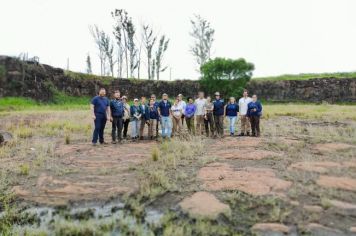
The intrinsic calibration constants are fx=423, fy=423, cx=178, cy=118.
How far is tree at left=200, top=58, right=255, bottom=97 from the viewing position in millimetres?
35844

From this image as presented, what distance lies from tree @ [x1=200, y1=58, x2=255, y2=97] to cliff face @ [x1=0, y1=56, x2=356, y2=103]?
424 cm

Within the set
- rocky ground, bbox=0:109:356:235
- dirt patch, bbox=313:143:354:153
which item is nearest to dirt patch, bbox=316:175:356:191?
rocky ground, bbox=0:109:356:235

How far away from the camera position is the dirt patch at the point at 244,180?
7.60 meters

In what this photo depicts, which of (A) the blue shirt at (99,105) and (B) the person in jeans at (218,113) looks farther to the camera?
(B) the person in jeans at (218,113)

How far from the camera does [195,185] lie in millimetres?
8000

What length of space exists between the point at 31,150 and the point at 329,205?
830cm

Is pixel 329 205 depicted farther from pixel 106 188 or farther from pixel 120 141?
pixel 120 141

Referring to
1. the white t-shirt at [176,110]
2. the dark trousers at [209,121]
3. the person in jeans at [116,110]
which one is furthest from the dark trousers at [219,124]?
the person in jeans at [116,110]

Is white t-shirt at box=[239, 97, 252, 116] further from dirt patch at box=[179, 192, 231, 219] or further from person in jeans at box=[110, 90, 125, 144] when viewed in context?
dirt patch at box=[179, 192, 231, 219]

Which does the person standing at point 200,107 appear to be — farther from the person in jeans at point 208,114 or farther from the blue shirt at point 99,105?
the blue shirt at point 99,105

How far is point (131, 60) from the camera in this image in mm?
49438

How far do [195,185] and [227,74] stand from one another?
29.1 m

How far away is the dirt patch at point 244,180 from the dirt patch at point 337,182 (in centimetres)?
65

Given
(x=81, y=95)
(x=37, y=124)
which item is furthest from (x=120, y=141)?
(x=81, y=95)
